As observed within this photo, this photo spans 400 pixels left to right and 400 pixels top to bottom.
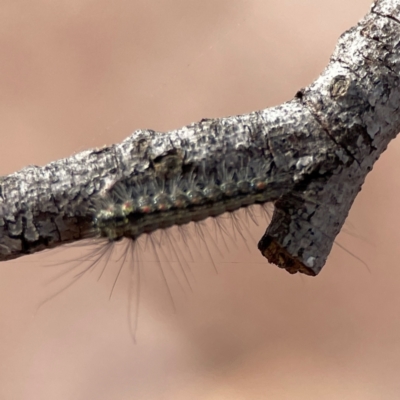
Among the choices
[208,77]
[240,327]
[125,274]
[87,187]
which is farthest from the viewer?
[208,77]

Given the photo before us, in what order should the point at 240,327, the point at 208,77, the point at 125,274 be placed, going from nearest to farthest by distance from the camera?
1. the point at 240,327
2. the point at 125,274
3. the point at 208,77

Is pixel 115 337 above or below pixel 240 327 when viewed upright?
above

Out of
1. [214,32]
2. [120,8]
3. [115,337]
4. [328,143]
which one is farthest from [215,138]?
[120,8]

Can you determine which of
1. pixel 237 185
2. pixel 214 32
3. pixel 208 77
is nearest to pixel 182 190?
pixel 237 185

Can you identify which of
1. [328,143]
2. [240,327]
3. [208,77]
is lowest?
[240,327]

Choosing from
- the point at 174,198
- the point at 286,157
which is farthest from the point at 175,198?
the point at 286,157

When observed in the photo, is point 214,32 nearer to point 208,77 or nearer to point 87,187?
point 208,77

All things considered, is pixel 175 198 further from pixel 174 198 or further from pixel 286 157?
pixel 286 157

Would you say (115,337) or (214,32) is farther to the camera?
(214,32)
